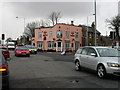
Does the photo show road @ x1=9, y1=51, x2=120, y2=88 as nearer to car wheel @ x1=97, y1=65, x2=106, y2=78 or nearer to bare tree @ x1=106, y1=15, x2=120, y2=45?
car wheel @ x1=97, y1=65, x2=106, y2=78

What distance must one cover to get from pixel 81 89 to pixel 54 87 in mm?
1009

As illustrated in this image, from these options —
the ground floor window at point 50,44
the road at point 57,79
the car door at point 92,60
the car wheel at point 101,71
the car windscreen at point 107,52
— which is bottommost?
the road at point 57,79

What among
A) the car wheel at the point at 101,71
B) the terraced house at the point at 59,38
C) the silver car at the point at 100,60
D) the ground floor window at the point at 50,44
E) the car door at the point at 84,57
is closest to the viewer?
the silver car at the point at 100,60

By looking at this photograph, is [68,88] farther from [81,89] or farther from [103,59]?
[103,59]

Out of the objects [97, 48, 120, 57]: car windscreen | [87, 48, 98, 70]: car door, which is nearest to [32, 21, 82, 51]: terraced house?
[87, 48, 98, 70]: car door

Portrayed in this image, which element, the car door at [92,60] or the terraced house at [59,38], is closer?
the car door at [92,60]

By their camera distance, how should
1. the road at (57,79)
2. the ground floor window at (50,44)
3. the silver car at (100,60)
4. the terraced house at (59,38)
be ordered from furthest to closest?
1. the ground floor window at (50,44)
2. the terraced house at (59,38)
3. the silver car at (100,60)
4. the road at (57,79)

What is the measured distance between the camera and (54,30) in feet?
159

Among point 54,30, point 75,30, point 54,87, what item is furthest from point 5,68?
point 75,30

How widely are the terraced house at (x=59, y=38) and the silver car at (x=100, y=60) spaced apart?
36.0 m

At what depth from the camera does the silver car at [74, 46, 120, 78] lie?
813 centimetres

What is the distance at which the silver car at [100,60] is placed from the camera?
320 inches

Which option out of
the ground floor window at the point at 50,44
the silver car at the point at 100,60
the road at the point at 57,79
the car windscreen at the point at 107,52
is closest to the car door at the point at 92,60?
the silver car at the point at 100,60

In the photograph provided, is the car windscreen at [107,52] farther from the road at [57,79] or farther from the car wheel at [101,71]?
the road at [57,79]
